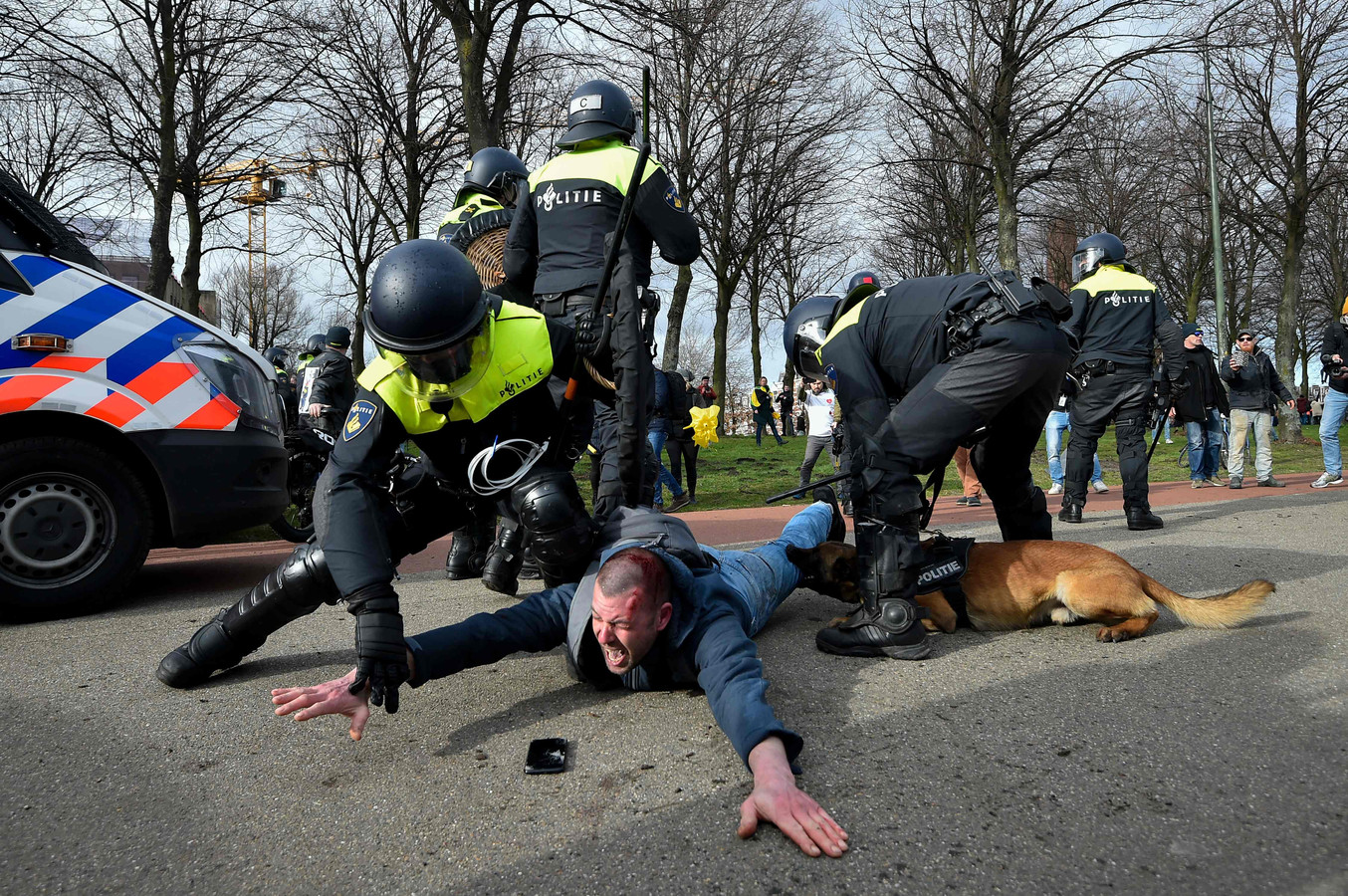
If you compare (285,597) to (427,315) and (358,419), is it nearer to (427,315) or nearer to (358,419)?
(358,419)

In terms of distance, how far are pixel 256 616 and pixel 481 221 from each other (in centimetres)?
301

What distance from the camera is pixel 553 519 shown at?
2959 mm

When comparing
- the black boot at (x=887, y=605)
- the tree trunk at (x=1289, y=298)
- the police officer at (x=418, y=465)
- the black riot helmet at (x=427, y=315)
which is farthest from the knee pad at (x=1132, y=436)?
the tree trunk at (x=1289, y=298)

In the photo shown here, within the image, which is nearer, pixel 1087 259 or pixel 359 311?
pixel 1087 259

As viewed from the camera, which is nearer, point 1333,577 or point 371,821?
point 371,821

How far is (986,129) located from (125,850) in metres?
18.0

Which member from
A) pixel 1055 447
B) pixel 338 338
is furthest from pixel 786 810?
pixel 1055 447

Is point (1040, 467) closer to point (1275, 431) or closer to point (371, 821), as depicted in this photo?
point (1275, 431)

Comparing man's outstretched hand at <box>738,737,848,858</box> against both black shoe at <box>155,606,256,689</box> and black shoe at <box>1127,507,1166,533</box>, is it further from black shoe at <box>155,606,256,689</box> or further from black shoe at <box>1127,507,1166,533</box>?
black shoe at <box>1127,507,1166,533</box>

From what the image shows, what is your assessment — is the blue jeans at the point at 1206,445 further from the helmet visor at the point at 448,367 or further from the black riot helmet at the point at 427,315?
the black riot helmet at the point at 427,315

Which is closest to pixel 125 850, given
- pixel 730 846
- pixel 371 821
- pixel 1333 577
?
pixel 371 821

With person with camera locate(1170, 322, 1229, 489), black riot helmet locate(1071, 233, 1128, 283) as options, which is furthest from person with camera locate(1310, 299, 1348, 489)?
black riot helmet locate(1071, 233, 1128, 283)

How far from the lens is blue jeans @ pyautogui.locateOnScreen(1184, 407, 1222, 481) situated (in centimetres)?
1080

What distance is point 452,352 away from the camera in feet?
9.02
